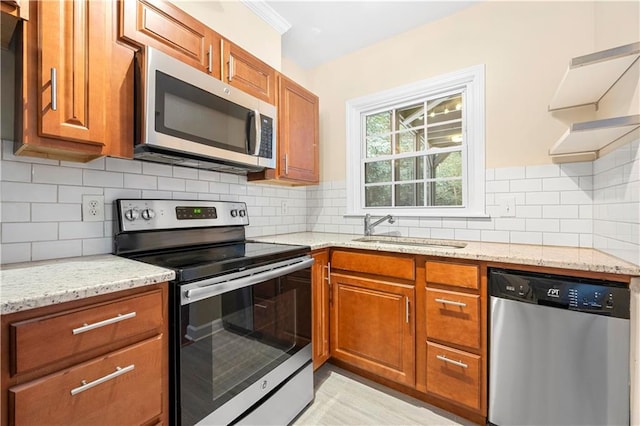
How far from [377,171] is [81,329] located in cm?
228

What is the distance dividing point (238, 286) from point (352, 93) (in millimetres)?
2126

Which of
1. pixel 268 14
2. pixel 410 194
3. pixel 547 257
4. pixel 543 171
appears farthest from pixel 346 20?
pixel 547 257

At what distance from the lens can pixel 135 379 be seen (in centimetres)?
96

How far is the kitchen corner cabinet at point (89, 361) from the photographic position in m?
0.74

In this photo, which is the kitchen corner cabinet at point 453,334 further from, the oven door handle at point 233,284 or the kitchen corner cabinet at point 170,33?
the kitchen corner cabinet at point 170,33

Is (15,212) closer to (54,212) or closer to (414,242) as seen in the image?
(54,212)

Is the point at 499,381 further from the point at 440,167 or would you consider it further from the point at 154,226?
the point at 154,226

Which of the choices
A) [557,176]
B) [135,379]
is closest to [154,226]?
[135,379]

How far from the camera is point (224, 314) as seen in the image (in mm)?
1228

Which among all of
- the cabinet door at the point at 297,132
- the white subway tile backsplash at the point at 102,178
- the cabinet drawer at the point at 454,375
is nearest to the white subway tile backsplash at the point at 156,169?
the white subway tile backsplash at the point at 102,178

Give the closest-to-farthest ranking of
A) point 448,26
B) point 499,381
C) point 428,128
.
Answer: point 499,381 → point 448,26 → point 428,128

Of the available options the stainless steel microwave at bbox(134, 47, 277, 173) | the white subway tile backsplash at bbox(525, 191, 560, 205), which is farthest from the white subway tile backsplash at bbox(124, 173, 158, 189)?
the white subway tile backsplash at bbox(525, 191, 560, 205)

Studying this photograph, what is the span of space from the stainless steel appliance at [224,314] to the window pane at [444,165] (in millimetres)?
1290

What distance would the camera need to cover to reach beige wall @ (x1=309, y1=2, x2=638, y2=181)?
5.73 ft
